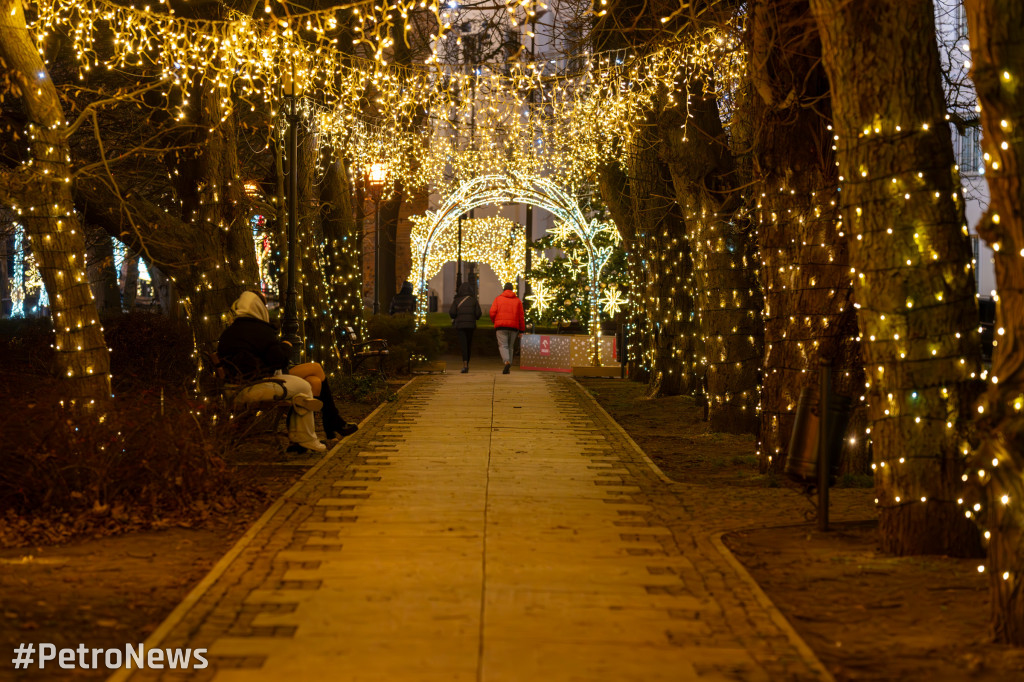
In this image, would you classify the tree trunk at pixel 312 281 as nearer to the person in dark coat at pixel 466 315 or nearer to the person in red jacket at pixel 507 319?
the person in red jacket at pixel 507 319

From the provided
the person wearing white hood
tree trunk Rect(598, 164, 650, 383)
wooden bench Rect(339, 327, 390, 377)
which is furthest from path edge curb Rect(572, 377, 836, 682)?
wooden bench Rect(339, 327, 390, 377)

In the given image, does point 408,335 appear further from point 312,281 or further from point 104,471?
point 104,471

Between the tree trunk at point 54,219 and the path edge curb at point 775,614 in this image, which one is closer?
the path edge curb at point 775,614

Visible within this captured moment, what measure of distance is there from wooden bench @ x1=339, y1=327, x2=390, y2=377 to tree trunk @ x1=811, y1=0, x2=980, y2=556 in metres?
14.6

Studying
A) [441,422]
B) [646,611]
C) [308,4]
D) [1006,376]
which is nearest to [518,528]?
[646,611]

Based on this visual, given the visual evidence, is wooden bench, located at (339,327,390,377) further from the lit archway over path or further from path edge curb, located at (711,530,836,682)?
path edge curb, located at (711,530,836,682)

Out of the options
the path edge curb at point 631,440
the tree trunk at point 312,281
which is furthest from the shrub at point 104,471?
the tree trunk at point 312,281

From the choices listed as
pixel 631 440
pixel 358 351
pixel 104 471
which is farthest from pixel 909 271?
Result: pixel 358 351

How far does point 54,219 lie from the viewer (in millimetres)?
9227

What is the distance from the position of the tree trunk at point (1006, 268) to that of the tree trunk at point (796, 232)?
4.13m

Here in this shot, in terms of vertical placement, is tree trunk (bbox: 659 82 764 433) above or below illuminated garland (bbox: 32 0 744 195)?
below

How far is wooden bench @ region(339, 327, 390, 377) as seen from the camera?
2088 cm

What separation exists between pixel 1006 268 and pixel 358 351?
17.4 meters

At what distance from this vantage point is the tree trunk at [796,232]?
973 centimetres
